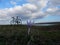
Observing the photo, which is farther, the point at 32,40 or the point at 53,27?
the point at 53,27

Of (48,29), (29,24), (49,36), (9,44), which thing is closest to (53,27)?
(48,29)

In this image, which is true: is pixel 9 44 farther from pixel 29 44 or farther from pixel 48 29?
pixel 48 29

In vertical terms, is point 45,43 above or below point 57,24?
below

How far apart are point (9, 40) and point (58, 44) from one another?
1.54 m

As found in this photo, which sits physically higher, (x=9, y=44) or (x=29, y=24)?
(x=29, y=24)

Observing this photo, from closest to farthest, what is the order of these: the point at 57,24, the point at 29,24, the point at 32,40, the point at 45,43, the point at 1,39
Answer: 1. the point at 29,24
2. the point at 32,40
3. the point at 45,43
4. the point at 1,39
5. the point at 57,24

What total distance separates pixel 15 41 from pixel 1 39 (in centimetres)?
65

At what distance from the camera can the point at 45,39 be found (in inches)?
243

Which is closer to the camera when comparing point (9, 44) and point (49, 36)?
point (9, 44)

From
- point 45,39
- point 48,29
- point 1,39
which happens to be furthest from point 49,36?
point 1,39

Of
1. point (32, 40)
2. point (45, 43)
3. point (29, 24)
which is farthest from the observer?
point (45, 43)

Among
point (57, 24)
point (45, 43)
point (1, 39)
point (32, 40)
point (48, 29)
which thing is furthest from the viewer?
point (57, 24)

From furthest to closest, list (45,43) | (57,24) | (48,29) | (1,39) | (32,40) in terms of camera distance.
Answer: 1. (57,24)
2. (48,29)
3. (1,39)
4. (45,43)
5. (32,40)

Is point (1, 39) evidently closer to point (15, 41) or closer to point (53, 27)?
point (15, 41)
